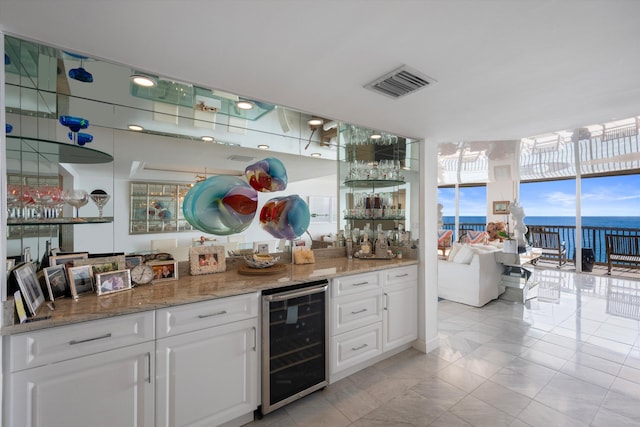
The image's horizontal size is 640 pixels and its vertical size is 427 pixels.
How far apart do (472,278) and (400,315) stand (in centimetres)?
215

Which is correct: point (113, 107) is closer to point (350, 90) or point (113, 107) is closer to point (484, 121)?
point (350, 90)

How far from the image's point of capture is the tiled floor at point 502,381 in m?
1.99

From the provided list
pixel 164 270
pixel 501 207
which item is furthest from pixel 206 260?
pixel 501 207

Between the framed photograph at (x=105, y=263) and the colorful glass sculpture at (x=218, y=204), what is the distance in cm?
49

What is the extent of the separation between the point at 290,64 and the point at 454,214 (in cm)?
954

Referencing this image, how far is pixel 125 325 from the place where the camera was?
1.46m

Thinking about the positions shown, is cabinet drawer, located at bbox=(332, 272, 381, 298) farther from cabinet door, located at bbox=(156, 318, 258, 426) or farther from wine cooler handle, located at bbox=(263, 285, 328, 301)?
cabinet door, located at bbox=(156, 318, 258, 426)

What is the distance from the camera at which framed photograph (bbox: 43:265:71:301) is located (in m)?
1.51

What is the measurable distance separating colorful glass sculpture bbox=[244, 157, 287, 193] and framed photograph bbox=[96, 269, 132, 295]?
1.07 m

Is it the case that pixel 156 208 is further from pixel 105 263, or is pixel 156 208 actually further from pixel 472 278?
pixel 472 278

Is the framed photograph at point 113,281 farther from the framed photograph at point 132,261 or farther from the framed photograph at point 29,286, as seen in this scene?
the framed photograph at point 29,286

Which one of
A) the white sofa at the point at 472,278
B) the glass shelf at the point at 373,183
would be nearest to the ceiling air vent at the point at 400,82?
the glass shelf at the point at 373,183

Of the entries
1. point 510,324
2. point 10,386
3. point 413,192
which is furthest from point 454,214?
point 10,386

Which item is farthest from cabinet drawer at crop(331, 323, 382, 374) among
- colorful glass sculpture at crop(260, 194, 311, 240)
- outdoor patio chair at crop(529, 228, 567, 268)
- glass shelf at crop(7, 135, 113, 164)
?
outdoor patio chair at crop(529, 228, 567, 268)
